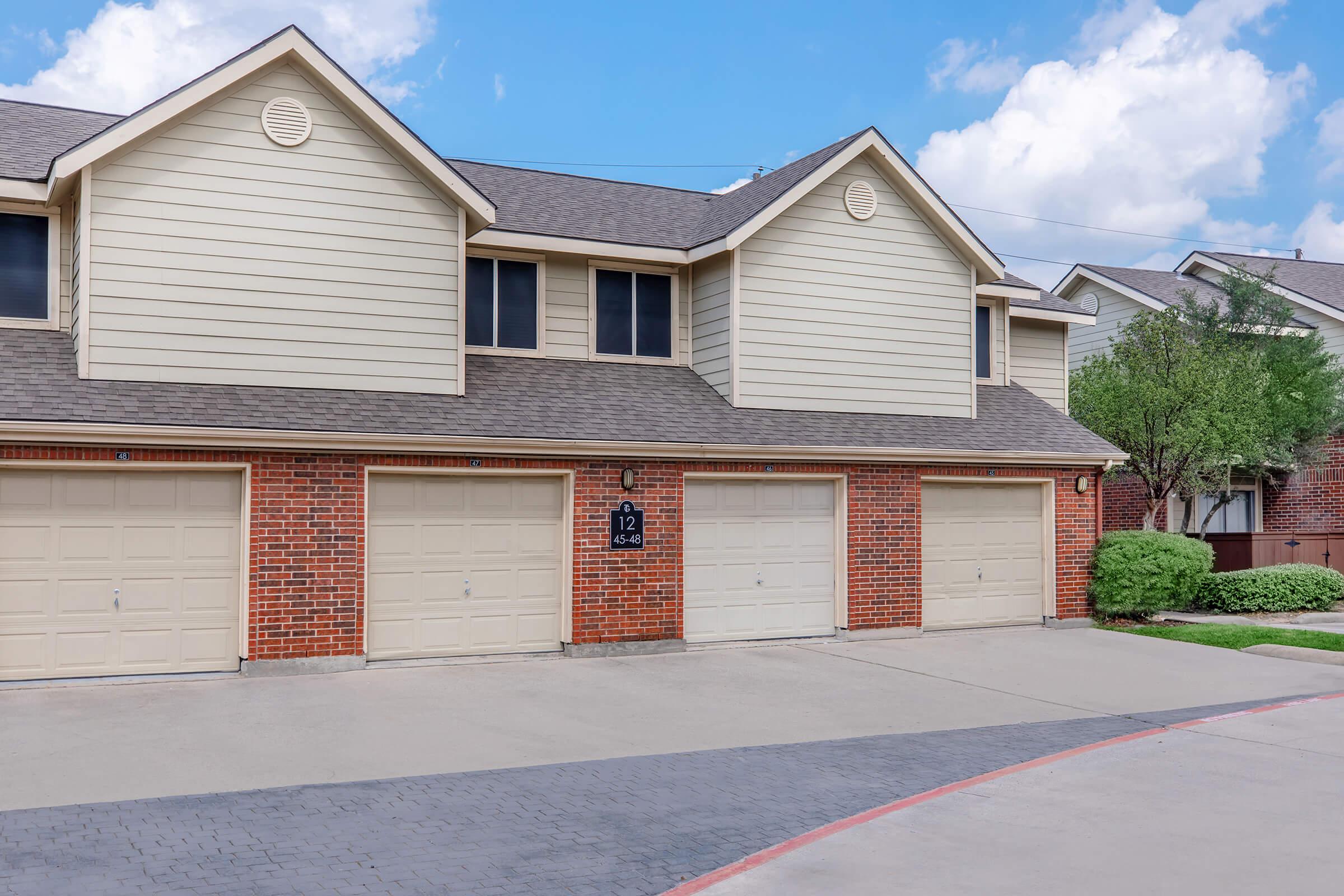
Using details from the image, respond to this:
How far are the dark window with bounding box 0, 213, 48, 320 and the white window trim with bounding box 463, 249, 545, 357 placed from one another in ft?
16.6

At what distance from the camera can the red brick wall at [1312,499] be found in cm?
2534

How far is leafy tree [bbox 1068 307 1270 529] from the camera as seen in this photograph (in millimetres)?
20531

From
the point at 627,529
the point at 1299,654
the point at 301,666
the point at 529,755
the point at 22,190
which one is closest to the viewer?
the point at 529,755

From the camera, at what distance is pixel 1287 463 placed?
981 inches

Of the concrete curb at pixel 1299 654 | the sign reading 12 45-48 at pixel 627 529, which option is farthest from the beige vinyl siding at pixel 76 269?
the concrete curb at pixel 1299 654

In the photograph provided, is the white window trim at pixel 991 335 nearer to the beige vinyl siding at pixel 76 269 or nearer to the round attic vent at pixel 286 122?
the round attic vent at pixel 286 122

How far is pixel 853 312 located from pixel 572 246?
4.28 meters

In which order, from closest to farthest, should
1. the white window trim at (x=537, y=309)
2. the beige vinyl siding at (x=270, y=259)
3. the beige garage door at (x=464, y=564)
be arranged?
the beige vinyl siding at (x=270, y=259), the beige garage door at (x=464, y=564), the white window trim at (x=537, y=309)

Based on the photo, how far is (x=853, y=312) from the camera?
685 inches

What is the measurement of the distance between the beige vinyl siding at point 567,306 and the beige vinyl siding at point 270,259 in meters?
1.97

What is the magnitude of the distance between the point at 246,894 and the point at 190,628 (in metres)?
7.69

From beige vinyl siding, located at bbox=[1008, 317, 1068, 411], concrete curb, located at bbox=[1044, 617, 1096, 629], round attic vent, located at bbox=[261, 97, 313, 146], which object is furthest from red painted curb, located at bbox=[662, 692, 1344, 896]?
round attic vent, located at bbox=[261, 97, 313, 146]

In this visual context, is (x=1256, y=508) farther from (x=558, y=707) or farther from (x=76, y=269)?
(x=76, y=269)

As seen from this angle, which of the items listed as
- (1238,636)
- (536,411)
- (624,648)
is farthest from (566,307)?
(1238,636)
